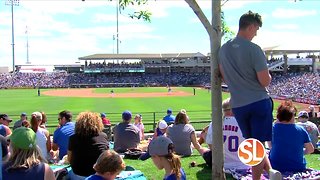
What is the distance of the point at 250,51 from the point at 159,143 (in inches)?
51.6

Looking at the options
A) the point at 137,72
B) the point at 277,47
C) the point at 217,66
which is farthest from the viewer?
the point at 137,72

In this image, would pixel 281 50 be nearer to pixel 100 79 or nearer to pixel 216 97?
pixel 100 79

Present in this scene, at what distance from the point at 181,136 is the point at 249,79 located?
4.93 m

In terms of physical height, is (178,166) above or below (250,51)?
below

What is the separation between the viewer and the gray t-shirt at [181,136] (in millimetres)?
9070

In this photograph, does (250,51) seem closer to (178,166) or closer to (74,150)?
(178,166)

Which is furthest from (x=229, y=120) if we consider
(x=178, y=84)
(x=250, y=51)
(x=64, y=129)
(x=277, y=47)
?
(x=178, y=84)

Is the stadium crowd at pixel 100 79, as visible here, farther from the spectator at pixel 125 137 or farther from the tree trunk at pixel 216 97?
the tree trunk at pixel 216 97

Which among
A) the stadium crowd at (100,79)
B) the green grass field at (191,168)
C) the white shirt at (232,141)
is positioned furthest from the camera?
the stadium crowd at (100,79)

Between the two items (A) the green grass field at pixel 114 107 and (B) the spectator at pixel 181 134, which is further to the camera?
(A) the green grass field at pixel 114 107

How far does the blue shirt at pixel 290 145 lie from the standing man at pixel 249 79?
1.77 m

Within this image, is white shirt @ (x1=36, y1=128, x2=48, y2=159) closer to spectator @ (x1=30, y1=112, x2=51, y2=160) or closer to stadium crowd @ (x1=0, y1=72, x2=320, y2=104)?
spectator @ (x1=30, y1=112, x2=51, y2=160)

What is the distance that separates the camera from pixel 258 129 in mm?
4301

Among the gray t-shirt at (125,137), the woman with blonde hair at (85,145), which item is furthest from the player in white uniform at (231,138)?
the gray t-shirt at (125,137)
